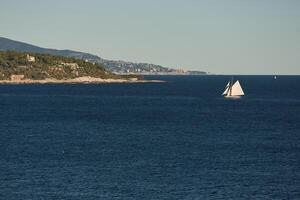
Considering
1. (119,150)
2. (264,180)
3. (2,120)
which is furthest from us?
(2,120)

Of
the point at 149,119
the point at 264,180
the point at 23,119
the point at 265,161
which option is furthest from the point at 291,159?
the point at 23,119

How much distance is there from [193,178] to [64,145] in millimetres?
34835

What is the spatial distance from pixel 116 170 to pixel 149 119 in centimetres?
7638

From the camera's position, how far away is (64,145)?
116 meters

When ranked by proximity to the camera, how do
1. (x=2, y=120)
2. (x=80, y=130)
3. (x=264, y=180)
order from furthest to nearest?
(x=2, y=120), (x=80, y=130), (x=264, y=180)

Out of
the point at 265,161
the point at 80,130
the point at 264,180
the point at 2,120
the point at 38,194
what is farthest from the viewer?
the point at 2,120

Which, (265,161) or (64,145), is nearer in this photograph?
(265,161)

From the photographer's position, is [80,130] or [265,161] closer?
[265,161]

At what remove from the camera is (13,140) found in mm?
120500

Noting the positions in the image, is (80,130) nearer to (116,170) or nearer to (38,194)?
(116,170)

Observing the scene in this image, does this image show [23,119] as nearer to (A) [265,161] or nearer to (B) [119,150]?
(B) [119,150]

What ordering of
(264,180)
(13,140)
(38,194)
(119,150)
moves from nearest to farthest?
1. (38,194)
2. (264,180)
3. (119,150)
4. (13,140)

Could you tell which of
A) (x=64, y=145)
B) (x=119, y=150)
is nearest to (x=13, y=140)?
(x=64, y=145)

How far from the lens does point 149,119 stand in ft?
550
